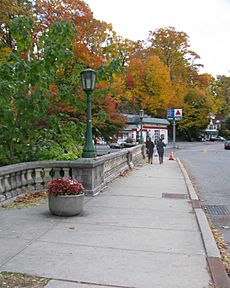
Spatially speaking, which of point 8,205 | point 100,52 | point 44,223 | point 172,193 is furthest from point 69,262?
point 100,52

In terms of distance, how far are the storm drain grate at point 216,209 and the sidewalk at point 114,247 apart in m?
0.62

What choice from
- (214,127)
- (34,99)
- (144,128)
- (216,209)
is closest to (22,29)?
(34,99)

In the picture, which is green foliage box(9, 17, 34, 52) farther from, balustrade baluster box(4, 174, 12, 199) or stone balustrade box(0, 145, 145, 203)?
balustrade baluster box(4, 174, 12, 199)

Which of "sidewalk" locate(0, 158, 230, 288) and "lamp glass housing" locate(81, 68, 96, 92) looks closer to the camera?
"sidewalk" locate(0, 158, 230, 288)

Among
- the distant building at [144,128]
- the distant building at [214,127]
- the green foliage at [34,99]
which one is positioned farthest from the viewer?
the distant building at [214,127]

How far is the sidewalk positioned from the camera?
160 inches

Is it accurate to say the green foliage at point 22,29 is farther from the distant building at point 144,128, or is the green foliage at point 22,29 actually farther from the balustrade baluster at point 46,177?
the distant building at point 144,128

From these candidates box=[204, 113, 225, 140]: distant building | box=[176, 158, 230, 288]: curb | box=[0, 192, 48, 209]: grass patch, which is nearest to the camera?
box=[176, 158, 230, 288]: curb

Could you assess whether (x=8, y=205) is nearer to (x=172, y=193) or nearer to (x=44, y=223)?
(x=44, y=223)

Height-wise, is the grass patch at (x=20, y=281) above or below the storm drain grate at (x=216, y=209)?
above

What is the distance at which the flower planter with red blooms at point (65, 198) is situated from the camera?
22.1 feet

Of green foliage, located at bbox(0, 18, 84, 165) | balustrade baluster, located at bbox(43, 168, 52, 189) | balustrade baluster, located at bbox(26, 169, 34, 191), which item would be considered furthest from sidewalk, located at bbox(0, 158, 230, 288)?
green foliage, located at bbox(0, 18, 84, 165)

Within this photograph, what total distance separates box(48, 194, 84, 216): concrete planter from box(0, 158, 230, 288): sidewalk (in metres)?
0.14

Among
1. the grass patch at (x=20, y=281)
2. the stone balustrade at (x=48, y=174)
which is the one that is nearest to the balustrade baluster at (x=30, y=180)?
the stone balustrade at (x=48, y=174)
